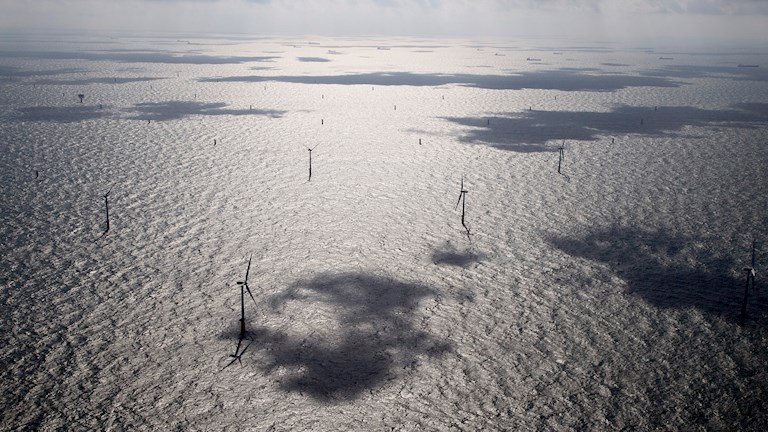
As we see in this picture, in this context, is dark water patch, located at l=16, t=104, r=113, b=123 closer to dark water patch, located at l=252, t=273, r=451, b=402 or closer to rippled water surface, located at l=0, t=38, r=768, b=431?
rippled water surface, located at l=0, t=38, r=768, b=431

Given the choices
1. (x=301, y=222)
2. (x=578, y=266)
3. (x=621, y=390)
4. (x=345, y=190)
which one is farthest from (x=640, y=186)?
(x=621, y=390)

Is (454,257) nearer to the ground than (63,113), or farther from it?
nearer to the ground

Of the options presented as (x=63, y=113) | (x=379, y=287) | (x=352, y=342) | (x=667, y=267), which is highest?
(x=63, y=113)

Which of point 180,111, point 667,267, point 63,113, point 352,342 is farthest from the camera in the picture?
point 180,111

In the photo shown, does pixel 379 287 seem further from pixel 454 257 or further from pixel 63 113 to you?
pixel 63 113

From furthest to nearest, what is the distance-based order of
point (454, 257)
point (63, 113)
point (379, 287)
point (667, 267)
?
point (63, 113)
point (454, 257)
point (667, 267)
point (379, 287)

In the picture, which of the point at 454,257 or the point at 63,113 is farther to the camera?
the point at 63,113

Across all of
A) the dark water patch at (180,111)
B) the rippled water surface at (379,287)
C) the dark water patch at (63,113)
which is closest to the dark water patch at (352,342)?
the rippled water surface at (379,287)

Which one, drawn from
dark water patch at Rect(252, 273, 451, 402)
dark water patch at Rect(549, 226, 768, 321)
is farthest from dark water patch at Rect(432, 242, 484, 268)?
dark water patch at Rect(549, 226, 768, 321)

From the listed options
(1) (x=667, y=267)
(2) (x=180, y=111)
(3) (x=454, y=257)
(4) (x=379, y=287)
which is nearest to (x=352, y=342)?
(4) (x=379, y=287)
